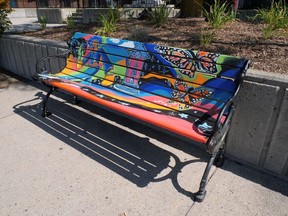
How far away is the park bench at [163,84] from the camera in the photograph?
7.13 ft

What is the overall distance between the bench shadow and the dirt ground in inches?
47.9

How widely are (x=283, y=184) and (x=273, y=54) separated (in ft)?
4.63

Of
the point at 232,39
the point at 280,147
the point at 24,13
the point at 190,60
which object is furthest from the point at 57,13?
the point at 280,147

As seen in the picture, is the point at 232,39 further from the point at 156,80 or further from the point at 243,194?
the point at 243,194

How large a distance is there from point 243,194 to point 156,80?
1.43 meters

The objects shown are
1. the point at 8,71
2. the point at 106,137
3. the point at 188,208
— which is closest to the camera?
the point at 188,208

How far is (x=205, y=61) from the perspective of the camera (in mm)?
2445

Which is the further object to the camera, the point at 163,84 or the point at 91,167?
the point at 163,84

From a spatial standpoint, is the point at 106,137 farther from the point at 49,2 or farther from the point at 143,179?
the point at 49,2

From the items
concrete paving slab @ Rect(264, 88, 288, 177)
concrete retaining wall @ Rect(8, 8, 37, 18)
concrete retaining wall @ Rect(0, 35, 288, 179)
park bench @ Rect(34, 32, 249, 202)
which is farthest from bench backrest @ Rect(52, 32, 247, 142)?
concrete retaining wall @ Rect(8, 8, 37, 18)

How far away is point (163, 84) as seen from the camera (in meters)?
2.81

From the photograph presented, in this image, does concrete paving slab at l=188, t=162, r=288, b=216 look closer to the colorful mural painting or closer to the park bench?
the park bench

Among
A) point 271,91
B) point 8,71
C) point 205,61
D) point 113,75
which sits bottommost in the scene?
point 8,71

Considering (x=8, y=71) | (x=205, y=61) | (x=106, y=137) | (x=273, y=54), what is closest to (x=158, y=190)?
(x=106, y=137)
